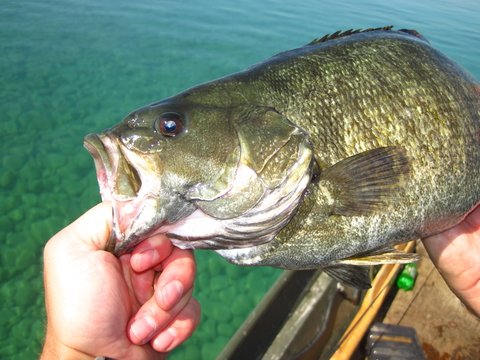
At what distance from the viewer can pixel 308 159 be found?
1.68 metres

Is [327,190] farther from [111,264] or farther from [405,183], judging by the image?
[111,264]

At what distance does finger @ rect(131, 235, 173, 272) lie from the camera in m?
1.64

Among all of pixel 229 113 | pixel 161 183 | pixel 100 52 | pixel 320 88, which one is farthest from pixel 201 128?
pixel 100 52

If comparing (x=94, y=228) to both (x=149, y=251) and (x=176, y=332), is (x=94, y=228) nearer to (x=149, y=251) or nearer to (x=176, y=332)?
(x=149, y=251)

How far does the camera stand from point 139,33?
41.4 ft

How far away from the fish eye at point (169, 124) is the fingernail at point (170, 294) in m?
0.64

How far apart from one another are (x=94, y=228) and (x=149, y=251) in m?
0.34

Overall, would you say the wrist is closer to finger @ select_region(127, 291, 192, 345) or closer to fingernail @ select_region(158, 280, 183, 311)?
finger @ select_region(127, 291, 192, 345)

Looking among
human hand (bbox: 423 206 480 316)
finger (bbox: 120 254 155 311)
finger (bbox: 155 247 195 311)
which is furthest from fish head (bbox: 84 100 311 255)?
human hand (bbox: 423 206 480 316)

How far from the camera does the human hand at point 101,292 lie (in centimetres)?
173

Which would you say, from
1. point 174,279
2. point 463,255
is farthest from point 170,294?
point 463,255

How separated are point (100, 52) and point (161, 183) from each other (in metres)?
10.7

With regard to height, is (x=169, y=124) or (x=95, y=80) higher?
(x=169, y=124)

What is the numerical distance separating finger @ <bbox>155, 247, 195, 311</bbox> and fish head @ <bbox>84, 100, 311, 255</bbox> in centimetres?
12
